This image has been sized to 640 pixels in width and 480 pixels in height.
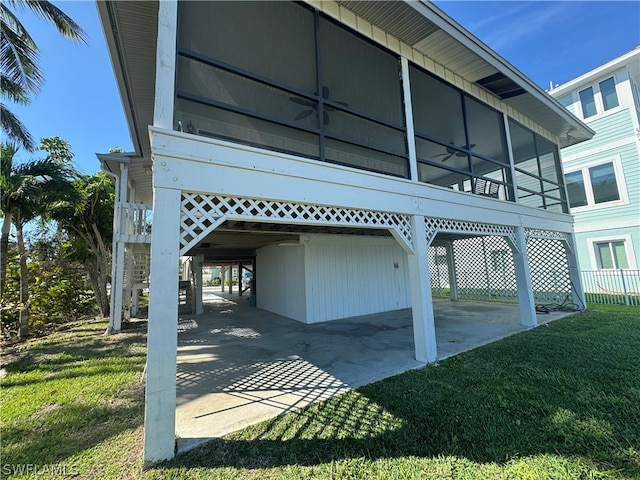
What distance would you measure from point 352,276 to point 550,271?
6.43m

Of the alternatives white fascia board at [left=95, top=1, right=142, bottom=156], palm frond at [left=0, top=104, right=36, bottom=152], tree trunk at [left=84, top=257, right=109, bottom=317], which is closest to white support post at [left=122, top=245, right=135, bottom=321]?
tree trunk at [left=84, top=257, right=109, bottom=317]

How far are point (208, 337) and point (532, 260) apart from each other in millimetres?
10394

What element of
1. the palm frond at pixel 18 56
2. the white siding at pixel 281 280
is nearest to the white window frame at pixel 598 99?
the white siding at pixel 281 280

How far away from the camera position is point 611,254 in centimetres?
1059

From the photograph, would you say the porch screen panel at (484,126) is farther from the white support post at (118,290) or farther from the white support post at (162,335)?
the white support post at (118,290)

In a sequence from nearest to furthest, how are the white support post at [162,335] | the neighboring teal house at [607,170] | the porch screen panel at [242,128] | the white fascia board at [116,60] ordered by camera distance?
1. the white support post at [162,335]
2. the white fascia board at [116,60]
3. the porch screen panel at [242,128]
4. the neighboring teal house at [607,170]

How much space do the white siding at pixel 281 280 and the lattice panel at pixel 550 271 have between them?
705cm

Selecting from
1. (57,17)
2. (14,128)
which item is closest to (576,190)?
(57,17)

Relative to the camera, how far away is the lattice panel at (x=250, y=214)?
2.62 m

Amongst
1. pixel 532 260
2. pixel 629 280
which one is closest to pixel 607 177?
pixel 629 280

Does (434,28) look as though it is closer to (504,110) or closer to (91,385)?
(504,110)

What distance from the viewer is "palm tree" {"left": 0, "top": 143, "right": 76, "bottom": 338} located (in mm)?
6297

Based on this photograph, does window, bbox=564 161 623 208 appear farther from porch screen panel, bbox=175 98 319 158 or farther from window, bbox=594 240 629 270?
porch screen panel, bbox=175 98 319 158

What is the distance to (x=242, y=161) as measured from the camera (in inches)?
114
